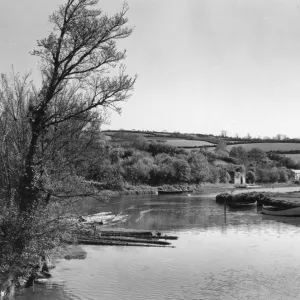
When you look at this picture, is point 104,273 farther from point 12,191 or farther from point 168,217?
point 168,217

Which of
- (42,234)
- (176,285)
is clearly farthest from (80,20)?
(176,285)

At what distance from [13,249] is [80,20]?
9.78m

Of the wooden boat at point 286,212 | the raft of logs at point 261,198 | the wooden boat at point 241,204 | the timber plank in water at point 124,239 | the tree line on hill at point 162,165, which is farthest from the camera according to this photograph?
the tree line on hill at point 162,165

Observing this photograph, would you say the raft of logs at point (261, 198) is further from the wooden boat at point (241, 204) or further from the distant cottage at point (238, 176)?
the distant cottage at point (238, 176)

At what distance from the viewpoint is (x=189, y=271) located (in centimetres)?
2648

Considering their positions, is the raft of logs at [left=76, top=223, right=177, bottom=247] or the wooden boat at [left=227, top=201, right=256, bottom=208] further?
the wooden boat at [left=227, top=201, right=256, bottom=208]

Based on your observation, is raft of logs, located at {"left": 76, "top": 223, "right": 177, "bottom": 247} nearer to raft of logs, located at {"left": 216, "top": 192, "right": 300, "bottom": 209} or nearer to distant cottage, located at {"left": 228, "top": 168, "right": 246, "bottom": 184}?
raft of logs, located at {"left": 216, "top": 192, "right": 300, "bottom": 209}

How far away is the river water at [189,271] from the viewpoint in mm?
21844

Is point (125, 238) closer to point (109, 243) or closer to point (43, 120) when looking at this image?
point (109, 243)

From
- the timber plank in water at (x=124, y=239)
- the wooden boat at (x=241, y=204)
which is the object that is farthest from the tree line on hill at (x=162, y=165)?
the timber plank in water at (x=124, y=239)

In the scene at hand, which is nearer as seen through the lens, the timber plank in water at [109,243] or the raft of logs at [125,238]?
the timber plank in water at [109,243]

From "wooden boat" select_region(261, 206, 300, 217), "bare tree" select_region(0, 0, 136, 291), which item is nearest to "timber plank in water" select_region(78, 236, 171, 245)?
"bare tree" select_region(0, 0, 136, 291)

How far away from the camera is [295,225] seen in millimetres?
51125

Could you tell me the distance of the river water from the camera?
71.7 feet
